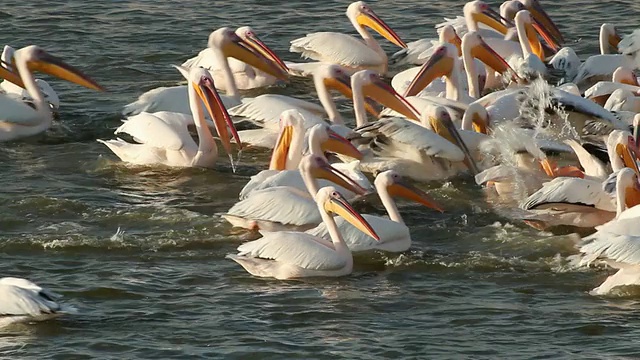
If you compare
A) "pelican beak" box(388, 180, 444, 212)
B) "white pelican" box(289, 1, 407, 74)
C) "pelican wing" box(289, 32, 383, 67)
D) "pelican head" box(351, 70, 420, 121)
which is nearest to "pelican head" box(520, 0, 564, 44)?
"white pelican" box(289, 1, 407, 74)

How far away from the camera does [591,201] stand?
8.65 metres

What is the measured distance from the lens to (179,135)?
9828 millimetres

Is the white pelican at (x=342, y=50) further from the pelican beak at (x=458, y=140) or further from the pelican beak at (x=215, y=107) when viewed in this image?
A: the pelican beak at (x=458, y=140)

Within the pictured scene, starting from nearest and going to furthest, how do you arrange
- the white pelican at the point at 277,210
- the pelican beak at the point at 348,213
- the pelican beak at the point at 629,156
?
the pelican beak at the point at 348,213, the white pelican at the point at 277,210, the pelican beak at the point at 629,156

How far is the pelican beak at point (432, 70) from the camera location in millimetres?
11055

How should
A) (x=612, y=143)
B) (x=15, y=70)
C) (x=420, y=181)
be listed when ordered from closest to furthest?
1. (x=612, y=143)
2. (x=420, y=181)
3. (x=15, y=70)

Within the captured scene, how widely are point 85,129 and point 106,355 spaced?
4.48 m

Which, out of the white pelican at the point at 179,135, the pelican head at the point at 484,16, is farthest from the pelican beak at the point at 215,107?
the pelican head at the point at 484,16

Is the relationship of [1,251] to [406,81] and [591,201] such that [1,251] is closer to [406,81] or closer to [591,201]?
[591,201]

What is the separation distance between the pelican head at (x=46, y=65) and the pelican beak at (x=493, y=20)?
346 centimetres

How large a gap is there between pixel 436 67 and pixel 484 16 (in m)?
2.02

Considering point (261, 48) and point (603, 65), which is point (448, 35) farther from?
point (261, 48)

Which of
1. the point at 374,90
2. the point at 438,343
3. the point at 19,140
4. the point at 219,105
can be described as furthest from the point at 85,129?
the point at 438,343

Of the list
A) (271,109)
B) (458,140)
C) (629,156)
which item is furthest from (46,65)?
(629,156)
